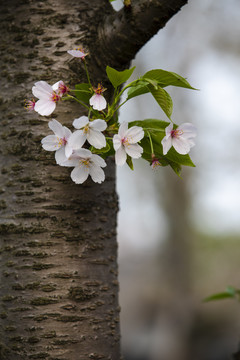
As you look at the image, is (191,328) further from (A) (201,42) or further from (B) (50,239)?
(B) (50,239)

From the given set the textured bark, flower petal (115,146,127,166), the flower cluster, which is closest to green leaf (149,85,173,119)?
the flower cluster

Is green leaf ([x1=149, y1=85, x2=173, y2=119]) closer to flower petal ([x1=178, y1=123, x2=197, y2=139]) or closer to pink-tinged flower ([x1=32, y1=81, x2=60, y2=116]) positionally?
flower petal ([x1=178, y1=123, x2=197, y2=139])

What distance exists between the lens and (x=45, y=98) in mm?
764

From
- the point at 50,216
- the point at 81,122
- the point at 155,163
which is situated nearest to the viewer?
the point at 81,122

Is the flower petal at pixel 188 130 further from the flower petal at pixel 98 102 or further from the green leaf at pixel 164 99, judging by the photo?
the flower petal at pixel 98 102

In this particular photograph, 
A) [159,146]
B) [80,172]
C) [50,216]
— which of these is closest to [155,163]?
[159,146]

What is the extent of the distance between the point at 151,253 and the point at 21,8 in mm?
8260

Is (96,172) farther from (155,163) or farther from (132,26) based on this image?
(132,26)

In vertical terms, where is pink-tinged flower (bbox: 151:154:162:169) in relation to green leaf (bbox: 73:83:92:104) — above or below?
below

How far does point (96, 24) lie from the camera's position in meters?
0.99

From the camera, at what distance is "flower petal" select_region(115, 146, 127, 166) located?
716 millimetres

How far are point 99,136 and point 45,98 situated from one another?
0.48ft

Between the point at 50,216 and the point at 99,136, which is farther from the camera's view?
the point at 50,216

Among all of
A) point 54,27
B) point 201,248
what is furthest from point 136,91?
point 201,248
